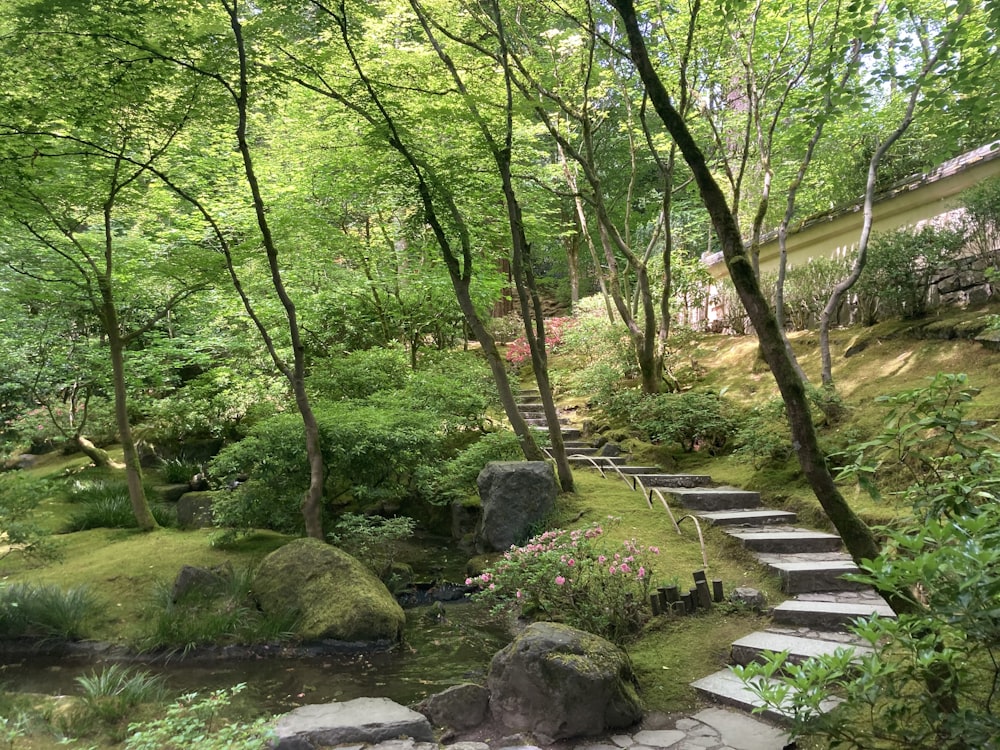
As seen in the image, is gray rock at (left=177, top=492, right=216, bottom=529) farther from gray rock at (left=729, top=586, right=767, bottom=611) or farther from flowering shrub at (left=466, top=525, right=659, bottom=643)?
gray rock at (left=729, top=586, right=767, bottom=611)

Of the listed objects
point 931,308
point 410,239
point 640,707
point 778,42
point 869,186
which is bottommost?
point 640,707

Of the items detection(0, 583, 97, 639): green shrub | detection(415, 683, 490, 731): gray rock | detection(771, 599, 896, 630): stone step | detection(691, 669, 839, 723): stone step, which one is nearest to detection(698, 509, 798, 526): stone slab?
detection(771, 599, 896, 630): stone step

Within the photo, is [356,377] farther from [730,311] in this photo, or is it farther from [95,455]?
[730,311]

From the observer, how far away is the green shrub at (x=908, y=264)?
7.55 meters

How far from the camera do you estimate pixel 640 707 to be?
343 centimetres

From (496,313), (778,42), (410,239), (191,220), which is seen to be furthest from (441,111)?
(496,313)

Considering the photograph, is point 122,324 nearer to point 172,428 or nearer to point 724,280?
point 172,428

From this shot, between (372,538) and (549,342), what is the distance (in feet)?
29.4

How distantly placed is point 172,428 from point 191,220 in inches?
163

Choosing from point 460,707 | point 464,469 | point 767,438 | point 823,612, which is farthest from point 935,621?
point 464,469

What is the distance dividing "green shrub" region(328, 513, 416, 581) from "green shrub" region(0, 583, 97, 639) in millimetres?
2423

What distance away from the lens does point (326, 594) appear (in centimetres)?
559

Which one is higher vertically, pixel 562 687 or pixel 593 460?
pixel 593 460

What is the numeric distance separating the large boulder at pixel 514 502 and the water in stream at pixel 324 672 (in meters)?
1.25
